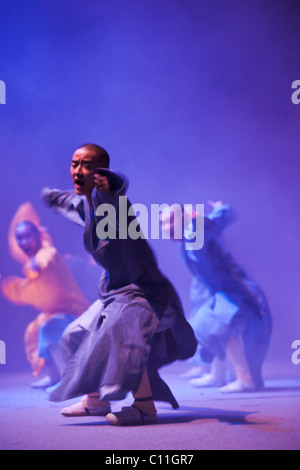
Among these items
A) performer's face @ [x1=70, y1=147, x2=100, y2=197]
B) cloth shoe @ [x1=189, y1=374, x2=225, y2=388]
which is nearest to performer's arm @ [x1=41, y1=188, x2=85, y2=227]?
performer's face @ [x1=70, y1=147, x2=100, y2=197]

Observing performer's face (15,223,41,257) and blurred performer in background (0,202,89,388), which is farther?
performer's face (15,223,41,257)

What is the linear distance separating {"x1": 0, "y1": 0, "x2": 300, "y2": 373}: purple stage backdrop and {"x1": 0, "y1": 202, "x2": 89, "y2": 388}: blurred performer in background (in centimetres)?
122

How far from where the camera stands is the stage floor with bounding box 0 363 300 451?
176 centimetres

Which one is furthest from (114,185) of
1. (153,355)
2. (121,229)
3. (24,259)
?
(24,259)

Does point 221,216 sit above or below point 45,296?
above

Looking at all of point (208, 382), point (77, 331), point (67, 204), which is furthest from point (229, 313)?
point (67, 204)

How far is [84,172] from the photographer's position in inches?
91.0

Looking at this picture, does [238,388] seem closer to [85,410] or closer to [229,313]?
[229,313]

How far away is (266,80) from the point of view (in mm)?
5293

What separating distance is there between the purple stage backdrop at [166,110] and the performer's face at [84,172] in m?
3.20

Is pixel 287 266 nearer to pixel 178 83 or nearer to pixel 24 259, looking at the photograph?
pixel 178 83

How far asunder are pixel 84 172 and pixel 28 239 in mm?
2109

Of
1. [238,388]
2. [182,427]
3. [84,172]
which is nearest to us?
[182,427]

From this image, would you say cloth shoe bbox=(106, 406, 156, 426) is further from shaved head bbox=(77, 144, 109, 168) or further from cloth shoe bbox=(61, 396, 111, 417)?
shaved head bbox=(77, 144, 109, 168)
